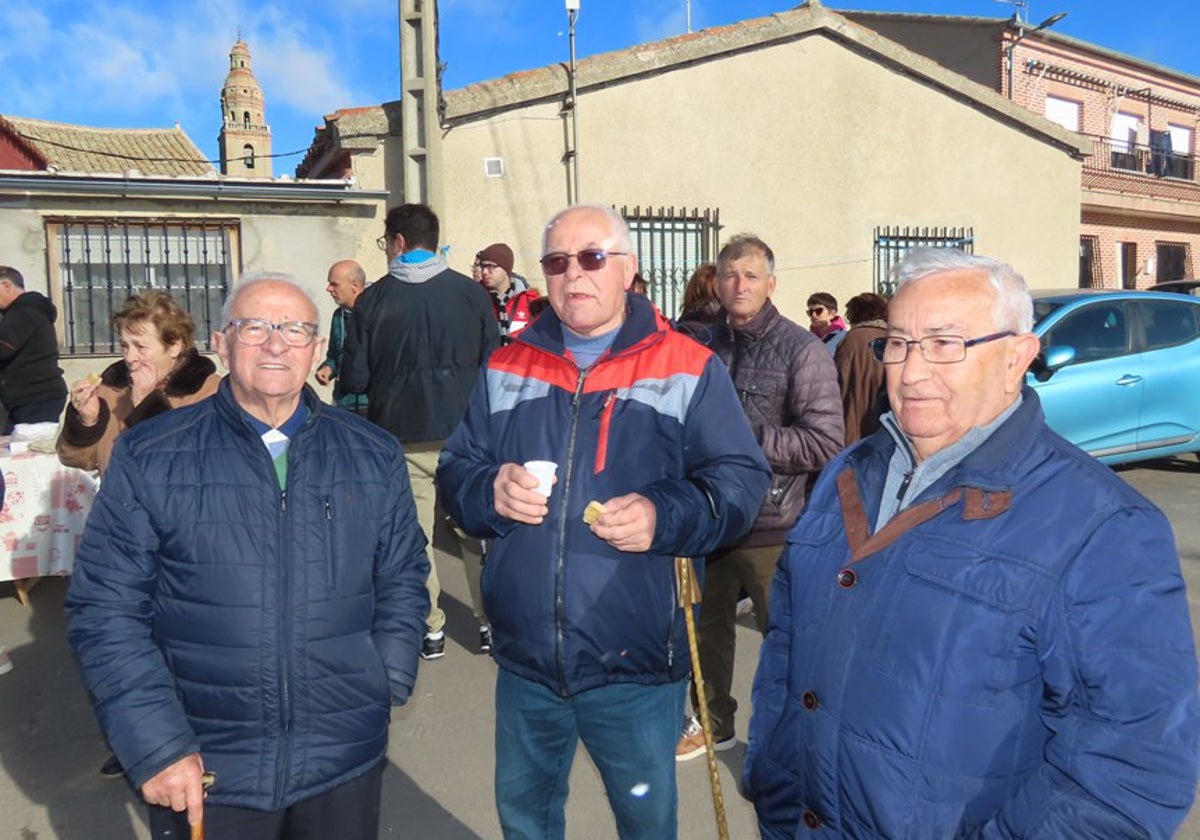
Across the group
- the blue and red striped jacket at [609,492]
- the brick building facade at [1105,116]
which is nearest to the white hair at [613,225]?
the blue and red striped jacket at [609,492]

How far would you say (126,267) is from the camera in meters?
9.20

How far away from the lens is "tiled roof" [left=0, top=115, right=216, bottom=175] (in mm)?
24609

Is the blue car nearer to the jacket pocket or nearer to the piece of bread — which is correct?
the piece of bread

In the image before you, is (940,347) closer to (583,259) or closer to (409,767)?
(583,259)

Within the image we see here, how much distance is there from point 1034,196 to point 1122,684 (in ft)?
46.8

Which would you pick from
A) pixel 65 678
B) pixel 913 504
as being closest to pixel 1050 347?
pixel 913 504

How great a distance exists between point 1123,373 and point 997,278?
25.2 ft

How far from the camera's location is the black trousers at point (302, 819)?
2049 millimetres

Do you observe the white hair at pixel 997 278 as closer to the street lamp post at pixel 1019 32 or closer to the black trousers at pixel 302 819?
the black trousers at pixel 302 819

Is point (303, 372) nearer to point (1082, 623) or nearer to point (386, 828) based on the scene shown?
point (1082, 623)

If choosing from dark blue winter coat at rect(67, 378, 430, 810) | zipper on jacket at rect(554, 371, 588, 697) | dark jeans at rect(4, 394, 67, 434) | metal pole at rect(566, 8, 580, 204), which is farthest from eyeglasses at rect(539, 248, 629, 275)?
metal pole at rect(566, 8, 580, 204)

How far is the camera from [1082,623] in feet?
4.61

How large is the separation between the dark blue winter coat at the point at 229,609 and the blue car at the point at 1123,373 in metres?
7.01

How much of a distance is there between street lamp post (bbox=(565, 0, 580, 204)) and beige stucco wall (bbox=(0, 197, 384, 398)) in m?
A: 2.36
